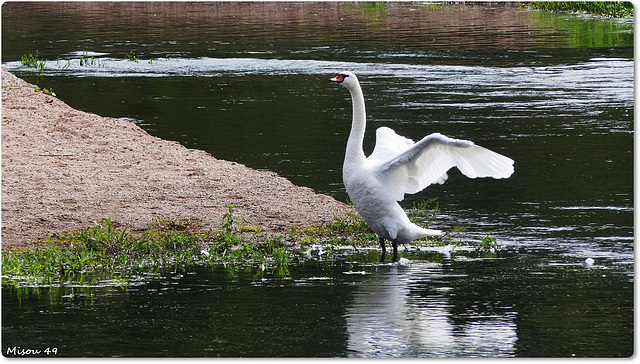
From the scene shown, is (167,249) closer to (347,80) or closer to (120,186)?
(120,186)

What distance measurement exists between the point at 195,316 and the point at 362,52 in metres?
17.7

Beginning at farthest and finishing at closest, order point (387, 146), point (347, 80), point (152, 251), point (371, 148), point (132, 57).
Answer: point (132, 57)
point (371, 148)
point (387, 146)
point (347, 80)
point (152, 251)

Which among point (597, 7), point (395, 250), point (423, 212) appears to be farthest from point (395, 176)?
point (597, 7)

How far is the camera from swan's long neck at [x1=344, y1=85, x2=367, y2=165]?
8.97 meters

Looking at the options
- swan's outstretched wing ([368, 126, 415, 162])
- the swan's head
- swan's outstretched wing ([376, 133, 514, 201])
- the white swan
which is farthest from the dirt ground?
the swan's head

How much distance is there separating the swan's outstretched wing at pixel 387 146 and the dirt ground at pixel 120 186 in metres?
0.97

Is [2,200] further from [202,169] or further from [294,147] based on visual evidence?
[294,147]

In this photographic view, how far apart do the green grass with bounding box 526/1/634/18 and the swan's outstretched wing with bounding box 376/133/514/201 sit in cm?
2105

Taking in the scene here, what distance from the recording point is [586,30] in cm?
2758

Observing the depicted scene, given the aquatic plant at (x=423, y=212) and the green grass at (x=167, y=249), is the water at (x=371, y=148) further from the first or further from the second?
the green grass at (x=167, y=249)

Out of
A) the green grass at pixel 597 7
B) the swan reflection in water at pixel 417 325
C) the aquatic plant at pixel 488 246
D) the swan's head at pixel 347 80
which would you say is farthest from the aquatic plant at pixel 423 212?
the green grass at pixel 597 7

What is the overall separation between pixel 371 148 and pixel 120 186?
4.53 meters

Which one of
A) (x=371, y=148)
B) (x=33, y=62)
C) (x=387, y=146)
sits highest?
(x=33, y=62)

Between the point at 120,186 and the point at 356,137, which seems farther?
the point at 120,186
